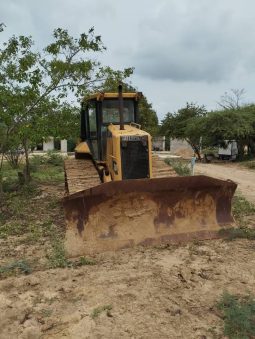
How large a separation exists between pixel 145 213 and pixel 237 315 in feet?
10.2

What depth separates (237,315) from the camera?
448 cm

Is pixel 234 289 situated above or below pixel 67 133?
below

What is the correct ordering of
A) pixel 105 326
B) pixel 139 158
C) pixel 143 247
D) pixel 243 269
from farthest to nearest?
pixel 139 158 < pixel 143 247 < pixel 243 269 < pixel 105 326

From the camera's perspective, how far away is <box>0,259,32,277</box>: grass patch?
236 inches

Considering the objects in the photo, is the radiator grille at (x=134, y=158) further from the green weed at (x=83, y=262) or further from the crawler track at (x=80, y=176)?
the green weed at (x=83, y=262)

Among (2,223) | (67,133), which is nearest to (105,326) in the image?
(2,223)

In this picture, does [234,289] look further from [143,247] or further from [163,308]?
[143,247]

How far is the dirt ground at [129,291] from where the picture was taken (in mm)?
4414

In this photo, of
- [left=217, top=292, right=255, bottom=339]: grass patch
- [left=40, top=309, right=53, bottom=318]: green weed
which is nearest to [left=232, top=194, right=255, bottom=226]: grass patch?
[left=217, top=292, right=255, bottom=339]: grass patch

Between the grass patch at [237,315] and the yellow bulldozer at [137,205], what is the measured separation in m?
2.48

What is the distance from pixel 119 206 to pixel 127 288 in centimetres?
210

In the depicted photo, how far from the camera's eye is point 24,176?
47.9 feet

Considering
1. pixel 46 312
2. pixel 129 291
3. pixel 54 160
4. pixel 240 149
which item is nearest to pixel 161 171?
pixel 129 291

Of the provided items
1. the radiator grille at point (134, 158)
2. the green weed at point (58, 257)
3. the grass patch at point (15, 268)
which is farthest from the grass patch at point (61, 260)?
the radiator grille at point (134, 158)
